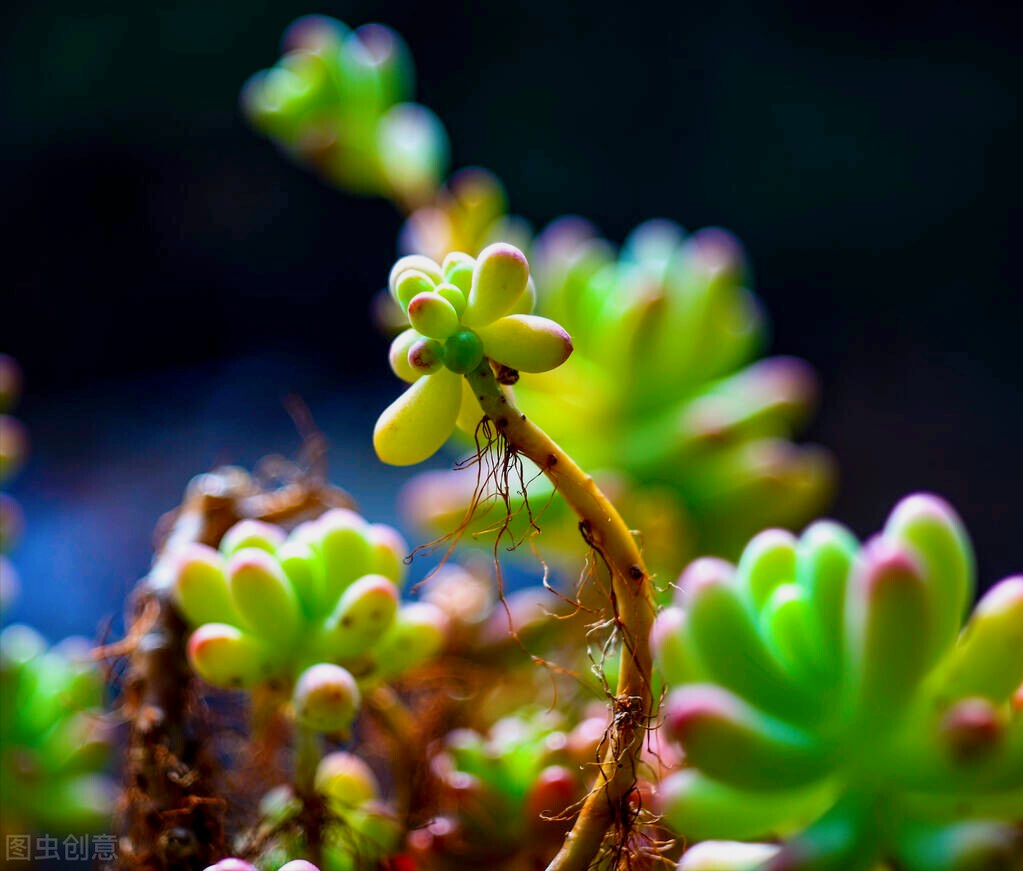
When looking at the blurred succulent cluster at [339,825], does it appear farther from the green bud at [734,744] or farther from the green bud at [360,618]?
the green bud at [734,744]

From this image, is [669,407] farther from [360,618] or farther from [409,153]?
[360,618]

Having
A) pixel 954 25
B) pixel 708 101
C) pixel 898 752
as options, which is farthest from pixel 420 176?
pixel 954 25

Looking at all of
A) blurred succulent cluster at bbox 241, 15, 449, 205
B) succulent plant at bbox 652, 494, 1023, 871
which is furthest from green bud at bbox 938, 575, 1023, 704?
blurred succulent cluster at bbox 241, 15, 449, 205

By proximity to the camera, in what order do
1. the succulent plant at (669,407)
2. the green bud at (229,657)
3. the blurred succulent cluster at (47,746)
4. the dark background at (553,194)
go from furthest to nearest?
the dark background at (553,194) → the succulent plant at (669,407) → the blurred succulent cluster at (47,746) → the green bud at (229,657)

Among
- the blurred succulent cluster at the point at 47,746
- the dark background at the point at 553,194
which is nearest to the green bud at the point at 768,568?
the blurred succulent cluster at the point at 47,746

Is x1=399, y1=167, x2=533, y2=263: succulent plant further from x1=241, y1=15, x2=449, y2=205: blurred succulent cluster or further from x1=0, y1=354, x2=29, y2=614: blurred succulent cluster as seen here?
x1=0, y1=354, x2=29, y2=614: blurred succulent cluster

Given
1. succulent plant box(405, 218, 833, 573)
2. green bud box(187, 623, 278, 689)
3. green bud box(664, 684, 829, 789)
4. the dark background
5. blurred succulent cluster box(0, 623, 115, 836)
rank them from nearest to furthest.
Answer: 1. green bud box(664, 684, 829, 789)
2. green bud box(187, 623, 278, 689)
3. blurred succulent cluster box(0, 623, 115, 836)
4. succulent plant box(405, 218, 833, 573)
5. the dark background

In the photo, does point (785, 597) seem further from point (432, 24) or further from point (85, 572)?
point (432, 24)
